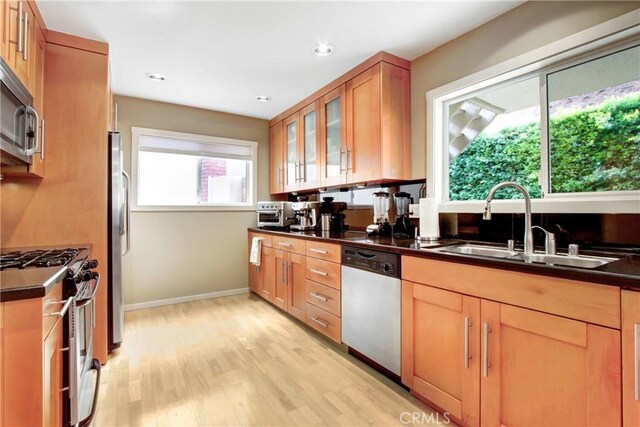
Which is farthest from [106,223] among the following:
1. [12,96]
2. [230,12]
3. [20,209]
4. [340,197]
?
[340,197]

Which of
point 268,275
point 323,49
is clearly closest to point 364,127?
point 323,49

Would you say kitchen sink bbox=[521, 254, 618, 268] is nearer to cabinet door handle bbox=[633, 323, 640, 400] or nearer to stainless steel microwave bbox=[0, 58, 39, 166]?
cabinet door handle bbox=[633, 323, 640, 400]

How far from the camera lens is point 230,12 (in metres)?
1.94

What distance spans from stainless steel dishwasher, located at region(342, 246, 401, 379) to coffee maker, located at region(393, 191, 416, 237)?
657 millimetres

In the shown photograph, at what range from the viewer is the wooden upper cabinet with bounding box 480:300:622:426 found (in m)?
1.08

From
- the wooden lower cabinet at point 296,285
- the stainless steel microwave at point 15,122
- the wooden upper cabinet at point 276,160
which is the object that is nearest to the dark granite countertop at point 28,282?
the stainless steel microwave at point 15,122

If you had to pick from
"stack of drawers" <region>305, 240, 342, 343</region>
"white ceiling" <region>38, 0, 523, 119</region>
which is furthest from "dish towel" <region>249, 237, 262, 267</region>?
"white ceiling" <region>38, 0, 523, 119</region>

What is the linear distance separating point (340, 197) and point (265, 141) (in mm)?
1478

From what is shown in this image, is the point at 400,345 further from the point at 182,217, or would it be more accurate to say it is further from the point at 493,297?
the point at 182,217

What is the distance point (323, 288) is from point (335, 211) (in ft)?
3.96

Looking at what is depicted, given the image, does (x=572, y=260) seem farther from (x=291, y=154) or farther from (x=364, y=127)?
(x=291, y=154)

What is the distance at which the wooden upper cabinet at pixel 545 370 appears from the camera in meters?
1.08

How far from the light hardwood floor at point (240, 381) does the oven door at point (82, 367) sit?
155 millimetres
